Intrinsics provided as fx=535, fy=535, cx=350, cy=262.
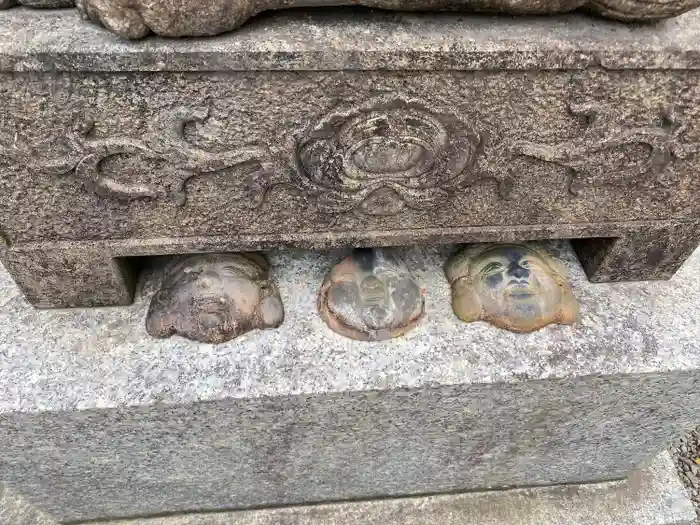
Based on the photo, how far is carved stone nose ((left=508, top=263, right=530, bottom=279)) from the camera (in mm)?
1296

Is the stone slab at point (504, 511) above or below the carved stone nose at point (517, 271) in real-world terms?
below

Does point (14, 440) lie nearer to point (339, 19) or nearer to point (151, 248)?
point (151, 248)

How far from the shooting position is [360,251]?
1.35 metres

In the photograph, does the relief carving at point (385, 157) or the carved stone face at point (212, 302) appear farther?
the carved stone face at point (212, 302)

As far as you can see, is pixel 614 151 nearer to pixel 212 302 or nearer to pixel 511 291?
pixel 511 291

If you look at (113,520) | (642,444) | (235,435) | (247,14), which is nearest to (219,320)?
(235,435)

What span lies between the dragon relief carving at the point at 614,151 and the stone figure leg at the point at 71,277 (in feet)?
3.00

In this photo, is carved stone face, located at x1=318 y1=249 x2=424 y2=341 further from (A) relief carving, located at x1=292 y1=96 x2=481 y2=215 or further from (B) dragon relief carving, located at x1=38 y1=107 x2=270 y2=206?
(B) dragon relief carving, located at x1=38 y1=107 x2=270 y2=206

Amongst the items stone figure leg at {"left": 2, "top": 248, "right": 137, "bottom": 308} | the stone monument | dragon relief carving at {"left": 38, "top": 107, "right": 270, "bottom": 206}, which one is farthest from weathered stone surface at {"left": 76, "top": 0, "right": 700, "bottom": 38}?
stone figure leg at {"left": 2, "top": 248, "right": 137, "bottom": 308}


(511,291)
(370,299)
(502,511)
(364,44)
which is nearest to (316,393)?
(370,299)

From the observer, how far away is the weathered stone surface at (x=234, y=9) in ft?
2.73

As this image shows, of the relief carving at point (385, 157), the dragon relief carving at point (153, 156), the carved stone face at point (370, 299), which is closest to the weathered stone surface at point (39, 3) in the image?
the dragon relief carving at point (153, 156)

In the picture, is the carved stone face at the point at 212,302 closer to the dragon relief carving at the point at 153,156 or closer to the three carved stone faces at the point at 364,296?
the three carved stone faces at the point at 364,296

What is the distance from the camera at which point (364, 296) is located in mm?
1267
